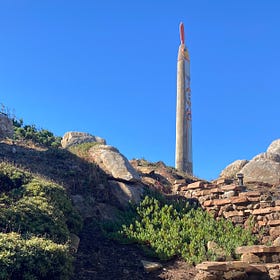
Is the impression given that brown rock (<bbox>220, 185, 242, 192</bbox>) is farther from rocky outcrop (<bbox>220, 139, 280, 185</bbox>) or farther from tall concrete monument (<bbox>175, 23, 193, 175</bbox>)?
tall concrete monument (<bbox>175, 23, 193, 175</bbox>)

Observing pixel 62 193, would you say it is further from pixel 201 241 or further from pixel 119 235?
pixel 201 241

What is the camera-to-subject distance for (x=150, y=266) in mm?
7637

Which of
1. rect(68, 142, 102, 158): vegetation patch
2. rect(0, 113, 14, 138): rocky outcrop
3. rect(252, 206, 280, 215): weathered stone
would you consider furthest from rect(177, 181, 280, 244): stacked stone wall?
rect(0, 113, 14, 138): rocky outcrop

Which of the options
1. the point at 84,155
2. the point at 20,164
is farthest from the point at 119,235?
the point at 84,155

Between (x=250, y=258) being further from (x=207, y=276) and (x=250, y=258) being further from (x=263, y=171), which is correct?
(x=263, y=171)

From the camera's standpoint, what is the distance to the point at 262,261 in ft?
25.0

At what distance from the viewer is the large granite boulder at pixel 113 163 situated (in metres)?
11.8

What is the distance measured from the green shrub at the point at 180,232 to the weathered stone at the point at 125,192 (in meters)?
0.40

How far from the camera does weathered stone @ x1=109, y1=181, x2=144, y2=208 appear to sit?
1078cm

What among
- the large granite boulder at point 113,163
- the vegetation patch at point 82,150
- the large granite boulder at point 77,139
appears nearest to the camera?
the large granite boulder at point 113,163

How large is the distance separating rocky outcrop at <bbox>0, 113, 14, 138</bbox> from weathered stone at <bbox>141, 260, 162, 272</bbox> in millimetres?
8754

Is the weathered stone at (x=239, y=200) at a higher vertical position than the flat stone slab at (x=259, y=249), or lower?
higher

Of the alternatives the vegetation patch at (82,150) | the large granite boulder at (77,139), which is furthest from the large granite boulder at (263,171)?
the large granite boulder at (77,139)

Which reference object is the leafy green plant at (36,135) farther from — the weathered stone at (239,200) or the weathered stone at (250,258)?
the weathered stone at (250,258)
